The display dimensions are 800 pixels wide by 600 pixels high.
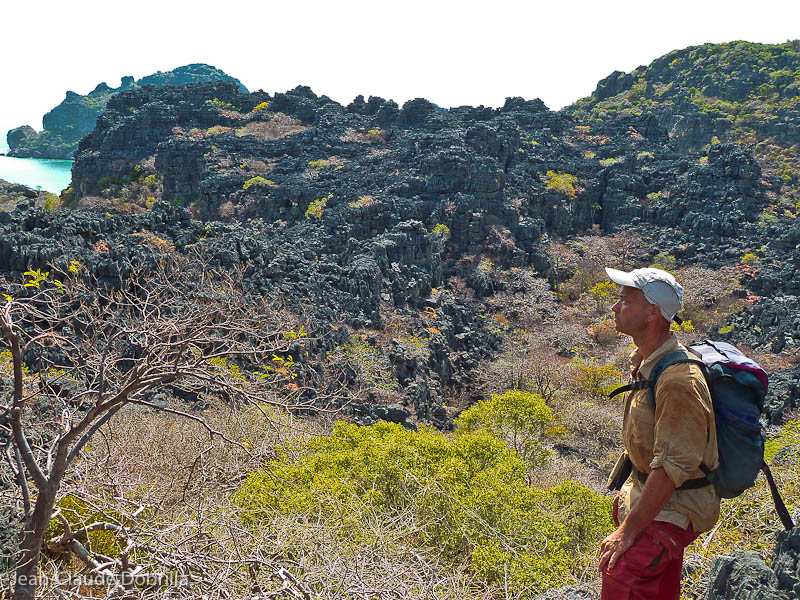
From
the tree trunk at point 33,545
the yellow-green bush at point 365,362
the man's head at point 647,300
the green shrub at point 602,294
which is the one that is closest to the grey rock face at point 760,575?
the man's head at point 647,300

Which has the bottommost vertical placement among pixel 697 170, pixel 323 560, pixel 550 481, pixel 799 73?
pixel 550 481

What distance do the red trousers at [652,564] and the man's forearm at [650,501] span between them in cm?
6

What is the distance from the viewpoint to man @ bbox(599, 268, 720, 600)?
182cm

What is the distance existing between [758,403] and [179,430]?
23.9ft

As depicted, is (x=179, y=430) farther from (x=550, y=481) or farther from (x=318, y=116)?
(x=318, y=116)

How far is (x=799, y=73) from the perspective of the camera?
137ft

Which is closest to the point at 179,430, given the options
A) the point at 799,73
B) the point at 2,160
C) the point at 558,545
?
the point at 558,545

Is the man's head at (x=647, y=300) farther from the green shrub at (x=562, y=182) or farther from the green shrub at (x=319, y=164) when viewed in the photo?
the green shrub at (x=319, y=164)

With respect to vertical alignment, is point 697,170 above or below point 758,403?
above

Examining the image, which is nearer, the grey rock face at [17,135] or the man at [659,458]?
the man at [659,458]

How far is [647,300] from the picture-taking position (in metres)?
2.04

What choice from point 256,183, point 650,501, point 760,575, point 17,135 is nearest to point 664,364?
point 650,501

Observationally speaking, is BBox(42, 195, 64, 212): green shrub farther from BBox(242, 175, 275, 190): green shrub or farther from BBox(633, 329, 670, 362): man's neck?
BBox(633, 329, 670, 362): man's neck

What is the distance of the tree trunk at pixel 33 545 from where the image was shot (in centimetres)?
293
